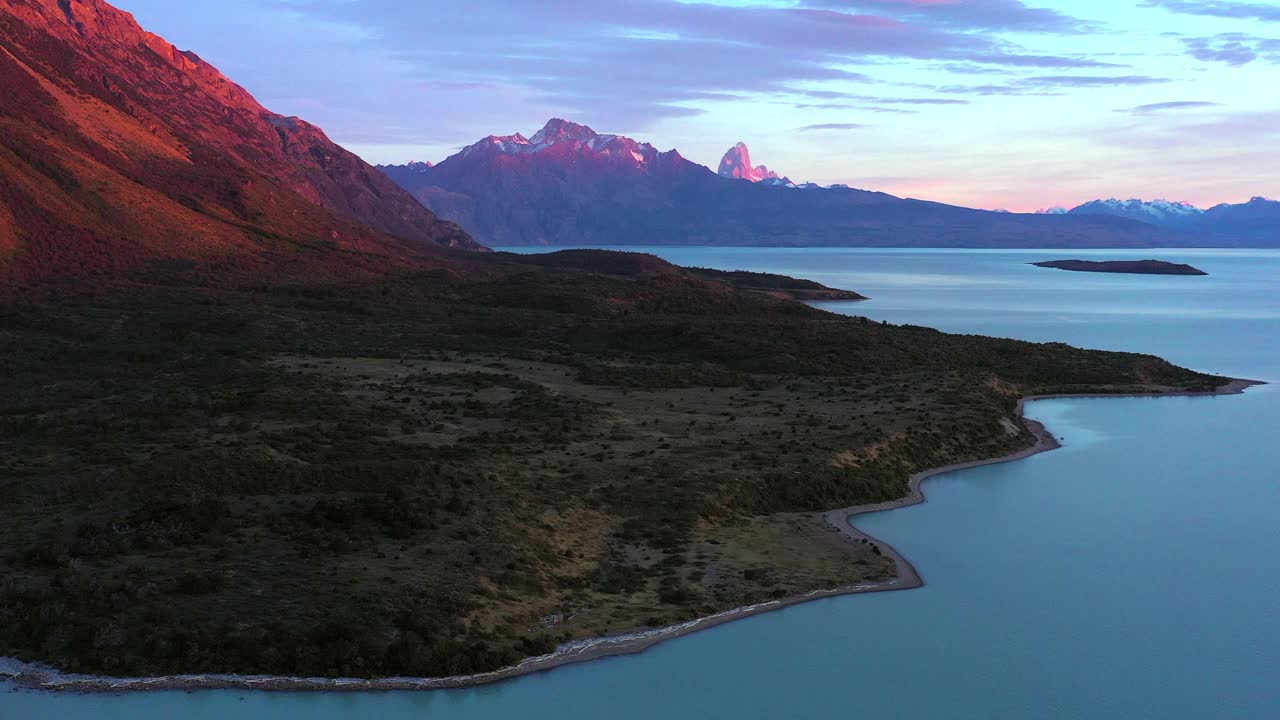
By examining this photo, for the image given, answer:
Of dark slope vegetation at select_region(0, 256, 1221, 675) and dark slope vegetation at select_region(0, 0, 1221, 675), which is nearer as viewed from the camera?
dark slope vegetation at select_region(0, 256, 1221, 675)

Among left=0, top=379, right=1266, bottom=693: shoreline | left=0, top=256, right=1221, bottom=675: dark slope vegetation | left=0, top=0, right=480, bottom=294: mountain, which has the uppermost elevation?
left=0, top=0, right=480, bottom=294: mountain

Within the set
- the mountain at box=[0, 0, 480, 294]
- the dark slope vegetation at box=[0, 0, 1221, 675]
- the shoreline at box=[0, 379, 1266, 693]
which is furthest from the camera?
the mountain at box=[0, 0, 480, 294]

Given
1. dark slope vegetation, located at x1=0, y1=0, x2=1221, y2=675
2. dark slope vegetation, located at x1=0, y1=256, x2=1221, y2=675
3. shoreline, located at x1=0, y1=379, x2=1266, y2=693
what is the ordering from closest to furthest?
1. shoreline, located at x1=0, y1=379, x2=1266, y2=693
2. dark slope vegetation, located at x1=0, y1=256, x2=1221, y2=675
3. dark slope vegetation, located at x1=0, y1=0, x2=1221, y2=675

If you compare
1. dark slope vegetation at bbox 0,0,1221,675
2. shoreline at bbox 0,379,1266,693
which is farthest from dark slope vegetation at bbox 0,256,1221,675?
shoreline at bbox 0,379,1266,693

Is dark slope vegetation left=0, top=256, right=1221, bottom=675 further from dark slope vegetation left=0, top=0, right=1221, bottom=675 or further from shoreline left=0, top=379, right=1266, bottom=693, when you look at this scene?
shoreline left=0, top=379, right=1266, bottom=693

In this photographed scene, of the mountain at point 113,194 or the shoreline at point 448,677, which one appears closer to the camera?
the shoreline at point 448,677

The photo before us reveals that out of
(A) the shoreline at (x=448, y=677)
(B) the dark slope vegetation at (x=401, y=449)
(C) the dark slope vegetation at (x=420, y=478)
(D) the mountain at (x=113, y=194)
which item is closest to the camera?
(A) the shoreline at (x=448, y=677)

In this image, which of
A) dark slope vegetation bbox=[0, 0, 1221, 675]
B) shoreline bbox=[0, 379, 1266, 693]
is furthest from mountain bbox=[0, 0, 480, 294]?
shoreline bbox=[0, 379, 1266, 693]

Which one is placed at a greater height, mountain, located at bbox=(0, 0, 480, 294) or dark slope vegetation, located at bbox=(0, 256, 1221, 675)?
mountain, located at bbox=(0, 0, 480, 294)

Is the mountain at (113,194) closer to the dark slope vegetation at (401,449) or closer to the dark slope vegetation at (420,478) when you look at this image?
the dark slope vegetation at (401,449)

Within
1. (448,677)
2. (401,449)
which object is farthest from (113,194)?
(448,677)

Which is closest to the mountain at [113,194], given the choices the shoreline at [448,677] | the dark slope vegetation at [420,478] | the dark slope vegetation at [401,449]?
the dark slope vegetation at [401,449]

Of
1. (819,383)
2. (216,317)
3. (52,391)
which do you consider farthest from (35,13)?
Result: (819,383)

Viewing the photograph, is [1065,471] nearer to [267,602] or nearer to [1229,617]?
[1229,617]
